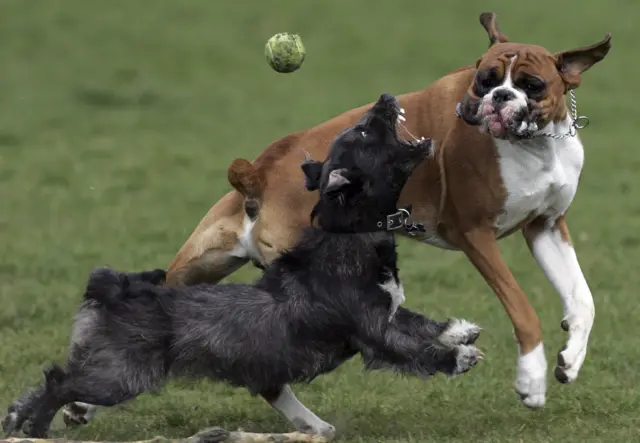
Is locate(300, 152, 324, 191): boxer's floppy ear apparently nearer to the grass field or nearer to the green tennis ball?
the green tennis ball

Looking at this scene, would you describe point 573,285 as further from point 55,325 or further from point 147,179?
point 147,179

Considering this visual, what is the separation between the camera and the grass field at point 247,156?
8.23 m

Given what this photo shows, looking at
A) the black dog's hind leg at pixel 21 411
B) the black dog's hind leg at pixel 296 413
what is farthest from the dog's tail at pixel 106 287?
the black dog's hind leg at pixel 296 413

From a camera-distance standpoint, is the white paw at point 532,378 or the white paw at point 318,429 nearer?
the white paw at point 532,378

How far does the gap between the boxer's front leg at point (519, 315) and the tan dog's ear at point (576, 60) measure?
925 millimetres

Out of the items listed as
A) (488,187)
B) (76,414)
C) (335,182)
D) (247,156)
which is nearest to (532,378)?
(488,187)

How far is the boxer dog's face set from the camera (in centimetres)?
714

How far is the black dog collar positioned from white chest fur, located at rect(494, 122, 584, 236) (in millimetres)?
563

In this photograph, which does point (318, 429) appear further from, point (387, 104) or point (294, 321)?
point (387, 104)

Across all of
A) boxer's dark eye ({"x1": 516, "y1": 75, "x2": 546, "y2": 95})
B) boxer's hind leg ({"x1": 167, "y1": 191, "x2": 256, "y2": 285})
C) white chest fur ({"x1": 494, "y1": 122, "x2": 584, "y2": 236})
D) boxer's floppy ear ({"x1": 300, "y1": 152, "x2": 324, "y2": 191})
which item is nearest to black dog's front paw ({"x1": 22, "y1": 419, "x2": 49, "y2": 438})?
boxer's hind leg ({"x1": 167, "y1": 191, "x2": 256, "y2": 285})

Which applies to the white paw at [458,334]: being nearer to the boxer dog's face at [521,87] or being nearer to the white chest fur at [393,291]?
the white chest fur at [393,291]

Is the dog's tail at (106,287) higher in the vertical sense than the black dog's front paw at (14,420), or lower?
higher

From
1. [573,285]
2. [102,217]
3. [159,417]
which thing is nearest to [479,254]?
[573,285]

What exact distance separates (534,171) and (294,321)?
152 cm
